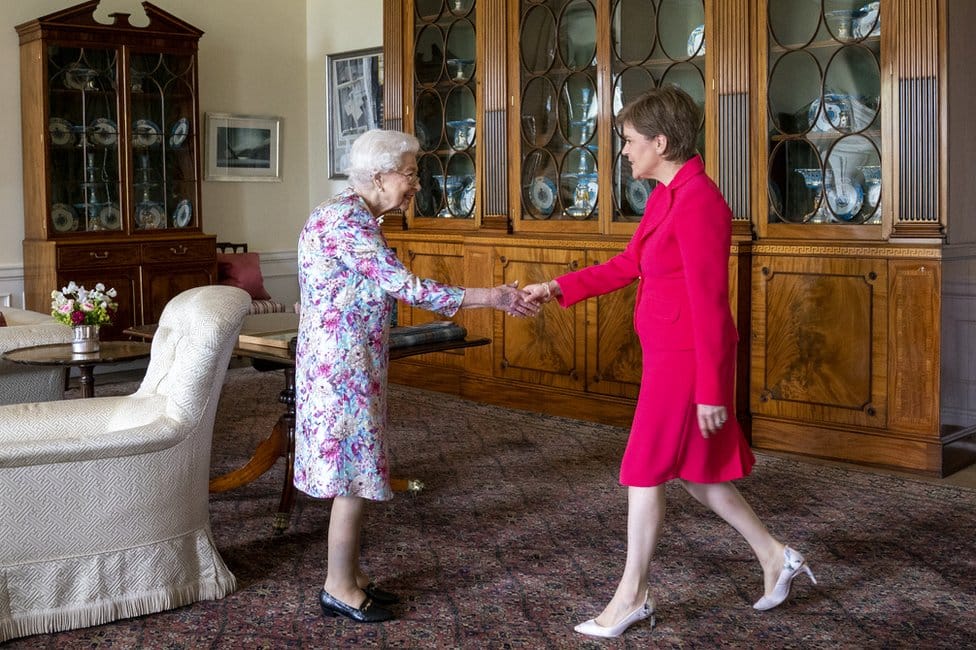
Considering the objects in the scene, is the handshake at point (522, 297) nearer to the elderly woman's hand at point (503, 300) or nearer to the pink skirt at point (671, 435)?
the elderly woman's hand at point (503, 300)

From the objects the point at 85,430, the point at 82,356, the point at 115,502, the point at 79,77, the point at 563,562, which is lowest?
the point at 563,562

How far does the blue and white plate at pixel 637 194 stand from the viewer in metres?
5.68

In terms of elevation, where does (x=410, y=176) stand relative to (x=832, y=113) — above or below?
below

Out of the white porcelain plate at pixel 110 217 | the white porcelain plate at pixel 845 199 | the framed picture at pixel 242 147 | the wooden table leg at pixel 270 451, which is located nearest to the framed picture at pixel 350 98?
the framed picture at pixel 242 147

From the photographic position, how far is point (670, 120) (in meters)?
2.90

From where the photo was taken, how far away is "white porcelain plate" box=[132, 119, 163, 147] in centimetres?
739

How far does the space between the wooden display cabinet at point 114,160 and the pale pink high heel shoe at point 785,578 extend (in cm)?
516

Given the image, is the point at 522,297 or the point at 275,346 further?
the point at 275,346

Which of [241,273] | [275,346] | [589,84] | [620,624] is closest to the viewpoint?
[620,624]

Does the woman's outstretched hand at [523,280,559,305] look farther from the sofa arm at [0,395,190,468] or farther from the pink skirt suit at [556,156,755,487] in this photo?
the sofa arm at [0,395,190,468]

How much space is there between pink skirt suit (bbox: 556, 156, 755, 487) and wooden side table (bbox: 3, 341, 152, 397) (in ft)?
7.95

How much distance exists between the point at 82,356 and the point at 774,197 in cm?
310

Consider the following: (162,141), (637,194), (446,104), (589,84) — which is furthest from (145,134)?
(637,194)

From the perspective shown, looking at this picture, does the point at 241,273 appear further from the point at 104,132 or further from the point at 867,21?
the point at 867,21
